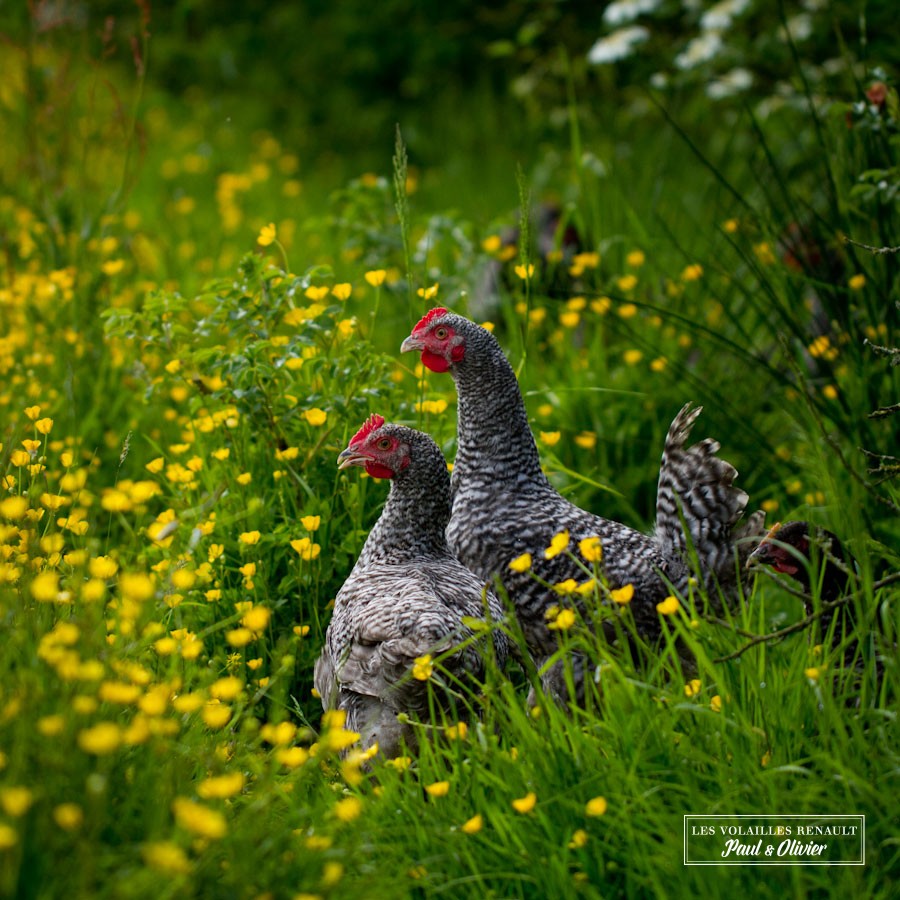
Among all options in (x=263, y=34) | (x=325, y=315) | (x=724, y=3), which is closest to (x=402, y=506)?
(x=325, y=315)

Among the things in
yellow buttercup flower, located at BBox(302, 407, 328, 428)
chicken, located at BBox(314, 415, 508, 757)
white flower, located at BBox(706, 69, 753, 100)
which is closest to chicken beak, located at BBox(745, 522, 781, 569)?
chicken, located at BBox(314, 415, 508, 757)

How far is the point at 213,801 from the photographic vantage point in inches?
79.0

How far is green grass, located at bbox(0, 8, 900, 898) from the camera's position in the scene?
6.67ft

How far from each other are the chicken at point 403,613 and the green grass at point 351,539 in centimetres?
12

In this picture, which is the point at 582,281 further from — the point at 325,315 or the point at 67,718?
the point at 67,718

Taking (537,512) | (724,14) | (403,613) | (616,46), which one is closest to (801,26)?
(724,14)

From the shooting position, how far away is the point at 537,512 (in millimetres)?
3344

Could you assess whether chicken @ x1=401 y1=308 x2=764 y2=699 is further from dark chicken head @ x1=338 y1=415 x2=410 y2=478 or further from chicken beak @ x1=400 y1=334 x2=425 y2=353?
dark chicken head @ x1=338 y1=415 x2=410 y2=478

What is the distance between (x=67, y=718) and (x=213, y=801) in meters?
0.30

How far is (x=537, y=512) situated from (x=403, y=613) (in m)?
0.65

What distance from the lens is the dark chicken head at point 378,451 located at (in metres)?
3.28

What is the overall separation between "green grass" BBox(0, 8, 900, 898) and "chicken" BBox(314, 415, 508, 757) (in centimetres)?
12

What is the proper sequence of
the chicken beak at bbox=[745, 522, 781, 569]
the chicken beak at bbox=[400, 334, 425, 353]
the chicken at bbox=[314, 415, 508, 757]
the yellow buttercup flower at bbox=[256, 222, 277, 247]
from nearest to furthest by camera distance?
the chicken at bbox=[314, 415, 508, 757], the chicken beak at bbox=[745, 522, 781, 569], the chicken beak at bbox=[400, 334, 425, 353], the yellow buttercup flower at bbox=[256, 222, 277, 247]

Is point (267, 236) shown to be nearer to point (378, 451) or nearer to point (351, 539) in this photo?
point (378, 451)
